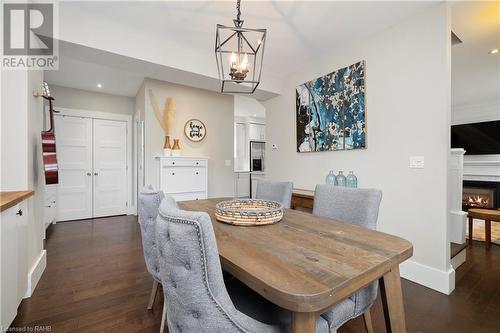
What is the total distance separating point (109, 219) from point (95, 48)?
3.32 metres

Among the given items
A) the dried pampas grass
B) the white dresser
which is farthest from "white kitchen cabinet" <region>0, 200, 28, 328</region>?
the dried pampas grass

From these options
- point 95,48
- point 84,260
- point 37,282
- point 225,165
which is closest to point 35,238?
point 37,282

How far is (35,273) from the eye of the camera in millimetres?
2045

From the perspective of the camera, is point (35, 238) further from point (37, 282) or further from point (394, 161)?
point (394, 161)

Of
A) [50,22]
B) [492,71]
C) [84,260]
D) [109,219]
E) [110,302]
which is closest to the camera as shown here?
[110,302]

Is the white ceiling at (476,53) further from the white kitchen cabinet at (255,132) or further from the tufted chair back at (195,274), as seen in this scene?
the white kitchen cabinet at (255,132)

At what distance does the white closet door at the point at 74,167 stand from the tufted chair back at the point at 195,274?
468 centimetres

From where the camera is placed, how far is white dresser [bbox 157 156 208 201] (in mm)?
3805

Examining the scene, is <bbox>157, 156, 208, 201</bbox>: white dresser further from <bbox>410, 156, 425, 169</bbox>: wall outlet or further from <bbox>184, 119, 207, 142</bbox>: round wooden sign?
<bbox>410, 156, 425, 169</bbox>: wall outlet

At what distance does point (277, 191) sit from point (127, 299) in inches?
59.1

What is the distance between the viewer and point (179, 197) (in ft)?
13.1

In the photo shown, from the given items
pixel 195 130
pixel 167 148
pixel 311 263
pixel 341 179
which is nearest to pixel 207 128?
pixel 195 130

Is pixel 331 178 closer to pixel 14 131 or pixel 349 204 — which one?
pixel 349 204

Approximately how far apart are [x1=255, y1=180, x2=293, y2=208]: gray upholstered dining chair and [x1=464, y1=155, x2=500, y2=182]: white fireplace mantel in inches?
208
